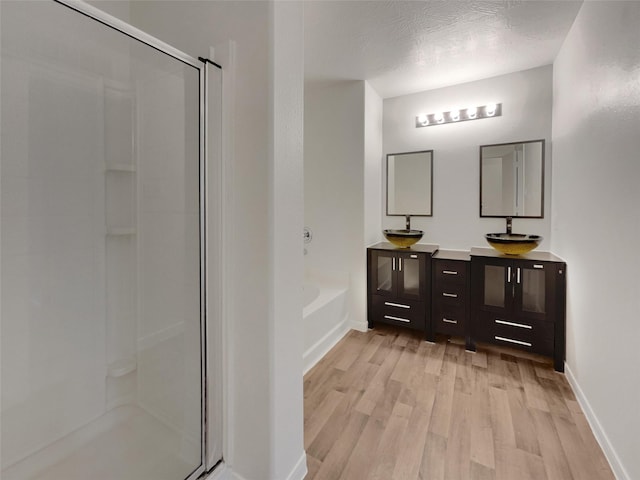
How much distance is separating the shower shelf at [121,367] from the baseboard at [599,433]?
243cm

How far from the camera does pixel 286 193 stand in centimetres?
121

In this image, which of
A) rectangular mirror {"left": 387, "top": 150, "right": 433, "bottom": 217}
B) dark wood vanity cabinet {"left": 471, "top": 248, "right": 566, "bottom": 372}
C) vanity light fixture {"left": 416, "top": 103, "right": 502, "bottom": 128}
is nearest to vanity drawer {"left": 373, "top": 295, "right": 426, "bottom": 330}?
dark wood vanity cabinet {"left": 471, "top": 248, "right": 566, "bottom": 372}

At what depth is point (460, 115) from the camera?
297 centimetres

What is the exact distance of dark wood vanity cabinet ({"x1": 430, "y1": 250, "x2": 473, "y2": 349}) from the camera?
2.59 m

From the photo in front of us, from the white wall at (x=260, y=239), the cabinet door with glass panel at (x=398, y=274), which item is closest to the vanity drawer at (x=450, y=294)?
the cabinet door with glass panel at (x=398, y=274)

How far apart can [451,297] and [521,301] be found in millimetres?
524

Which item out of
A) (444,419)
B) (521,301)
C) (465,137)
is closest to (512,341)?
(521,301)

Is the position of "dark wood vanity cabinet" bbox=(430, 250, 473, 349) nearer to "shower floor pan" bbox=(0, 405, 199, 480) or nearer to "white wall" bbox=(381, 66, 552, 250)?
"white wall" bbox=(381, 66, 552, 250)

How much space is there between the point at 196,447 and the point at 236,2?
1923 mm

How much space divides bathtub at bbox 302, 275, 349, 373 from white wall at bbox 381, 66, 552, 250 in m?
1.01

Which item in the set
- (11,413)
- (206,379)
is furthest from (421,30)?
(11,413)

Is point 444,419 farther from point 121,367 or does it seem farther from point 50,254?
point 50,254

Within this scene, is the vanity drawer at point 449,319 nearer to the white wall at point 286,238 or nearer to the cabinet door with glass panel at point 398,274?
the cabinet door with glass panel at point 398,274

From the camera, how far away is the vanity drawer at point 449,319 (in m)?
2.61
